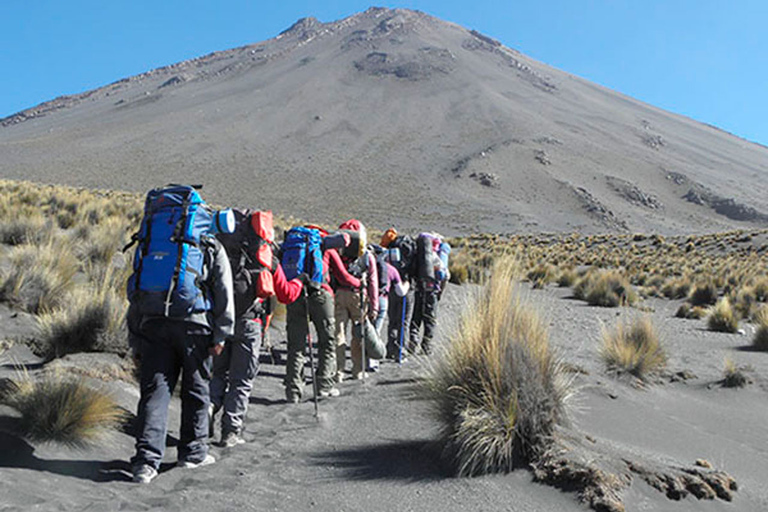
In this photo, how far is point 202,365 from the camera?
390 cm

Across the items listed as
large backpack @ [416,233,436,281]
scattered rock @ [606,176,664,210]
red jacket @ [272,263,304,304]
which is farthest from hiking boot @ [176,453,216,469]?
scattered rock @ [606,176,664,210]

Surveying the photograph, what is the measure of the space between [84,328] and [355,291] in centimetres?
270

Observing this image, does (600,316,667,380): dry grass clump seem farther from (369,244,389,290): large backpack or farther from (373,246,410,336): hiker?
(369,244,389,290): large backpack

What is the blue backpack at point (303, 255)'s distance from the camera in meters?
5.63

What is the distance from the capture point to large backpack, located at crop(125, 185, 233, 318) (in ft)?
12.0

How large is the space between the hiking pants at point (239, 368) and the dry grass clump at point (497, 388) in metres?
1.39

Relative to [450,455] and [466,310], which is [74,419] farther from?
[466,310]

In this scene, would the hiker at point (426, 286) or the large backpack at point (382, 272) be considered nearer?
the large backpack at point (382, 272)

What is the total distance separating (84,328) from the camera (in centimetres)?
565

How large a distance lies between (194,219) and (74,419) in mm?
1632

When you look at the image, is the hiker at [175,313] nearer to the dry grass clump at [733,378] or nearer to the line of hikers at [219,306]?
the line of hikers at [219,306]

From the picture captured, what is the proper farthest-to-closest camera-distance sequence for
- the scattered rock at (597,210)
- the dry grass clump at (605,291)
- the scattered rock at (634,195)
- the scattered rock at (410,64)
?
the scattered rock at (410,64) → the scattered rock at (634,195) → the scattered rock at (597,210) → the dry grass clump at (605,291)

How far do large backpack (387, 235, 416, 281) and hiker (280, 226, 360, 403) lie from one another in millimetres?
2195

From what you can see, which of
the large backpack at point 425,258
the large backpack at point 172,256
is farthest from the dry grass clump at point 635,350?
the large backpack at point 172,256
